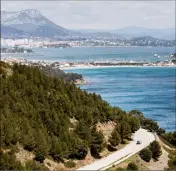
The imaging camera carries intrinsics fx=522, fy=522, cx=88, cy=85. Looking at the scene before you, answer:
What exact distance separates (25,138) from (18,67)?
51.0 ft

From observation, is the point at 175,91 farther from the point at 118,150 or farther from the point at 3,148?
the point at 3,148

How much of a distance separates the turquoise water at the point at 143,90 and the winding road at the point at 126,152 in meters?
26.8

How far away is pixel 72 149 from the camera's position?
118 ft

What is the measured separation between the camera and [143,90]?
5002 inches

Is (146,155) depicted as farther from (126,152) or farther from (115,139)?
(115,139)

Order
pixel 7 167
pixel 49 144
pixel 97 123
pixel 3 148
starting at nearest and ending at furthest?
pixel 7 167, pixel 3 148, pixel 49 144, pixel 97 123

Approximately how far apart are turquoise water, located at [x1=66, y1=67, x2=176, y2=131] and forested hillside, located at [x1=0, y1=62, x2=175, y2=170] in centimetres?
2773

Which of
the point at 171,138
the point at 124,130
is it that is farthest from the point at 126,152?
the point at 171,138

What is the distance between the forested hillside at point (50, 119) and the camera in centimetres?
3419

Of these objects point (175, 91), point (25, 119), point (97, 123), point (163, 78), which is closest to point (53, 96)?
point (97, 123)

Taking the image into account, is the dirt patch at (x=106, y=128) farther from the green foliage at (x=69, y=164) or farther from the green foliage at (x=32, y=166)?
the green foliage at (x=32, y=166)

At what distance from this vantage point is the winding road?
1394 inches

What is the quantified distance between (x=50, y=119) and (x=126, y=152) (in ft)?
20.4

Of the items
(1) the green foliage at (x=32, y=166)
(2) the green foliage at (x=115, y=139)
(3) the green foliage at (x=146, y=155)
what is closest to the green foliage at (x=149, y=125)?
(2) the green foliage at (x=115, y=139)
